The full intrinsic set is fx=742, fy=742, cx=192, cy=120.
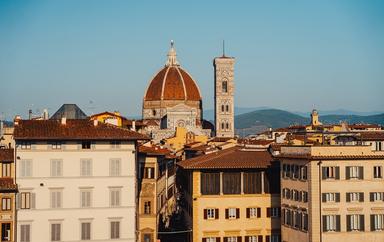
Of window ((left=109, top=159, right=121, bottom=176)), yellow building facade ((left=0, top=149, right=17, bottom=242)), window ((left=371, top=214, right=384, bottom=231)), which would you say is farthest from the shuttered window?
yellow building facade ((left=0, top=149, right=17, bottom=242))

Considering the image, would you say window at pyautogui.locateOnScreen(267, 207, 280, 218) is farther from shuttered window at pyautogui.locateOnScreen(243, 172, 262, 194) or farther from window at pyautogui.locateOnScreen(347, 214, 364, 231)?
window at pyautogui.locateOnScreen(347, 214, 364, 231)

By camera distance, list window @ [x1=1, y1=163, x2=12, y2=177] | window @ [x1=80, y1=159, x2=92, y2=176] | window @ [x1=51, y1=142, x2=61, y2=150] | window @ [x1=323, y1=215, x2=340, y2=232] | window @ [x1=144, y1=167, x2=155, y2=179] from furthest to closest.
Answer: window @ [x1=144, y1=167, x2=155, y2=179], window @ [x1=80, y1=159, x2=92, y2=176], window @ [x1=51, y1=142, x2=61, y2=150], window @ [x1=1, y1=163, x2=12, y2=177], window @ [x1=323, y1=215, x2=340, y2=232]

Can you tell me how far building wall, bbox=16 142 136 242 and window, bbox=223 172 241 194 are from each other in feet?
26.0

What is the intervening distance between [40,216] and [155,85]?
149 meters

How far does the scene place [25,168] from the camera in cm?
5066

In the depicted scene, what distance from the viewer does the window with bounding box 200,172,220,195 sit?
56719mm

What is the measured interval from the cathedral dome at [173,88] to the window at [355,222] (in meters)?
144

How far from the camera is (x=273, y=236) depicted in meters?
56.9

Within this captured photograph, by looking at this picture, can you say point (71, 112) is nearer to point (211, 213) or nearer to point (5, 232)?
point (211, 213)

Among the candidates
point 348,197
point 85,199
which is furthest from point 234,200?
point 85,199

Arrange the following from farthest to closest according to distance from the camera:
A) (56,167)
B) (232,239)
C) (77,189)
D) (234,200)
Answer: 1. (234,200)
2. (232,239)
3. (77,189)
4. (56,167)

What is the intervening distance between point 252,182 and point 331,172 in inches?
321

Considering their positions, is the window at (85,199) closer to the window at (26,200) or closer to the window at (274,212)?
the window at (26,200)

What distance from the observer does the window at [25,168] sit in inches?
1991
